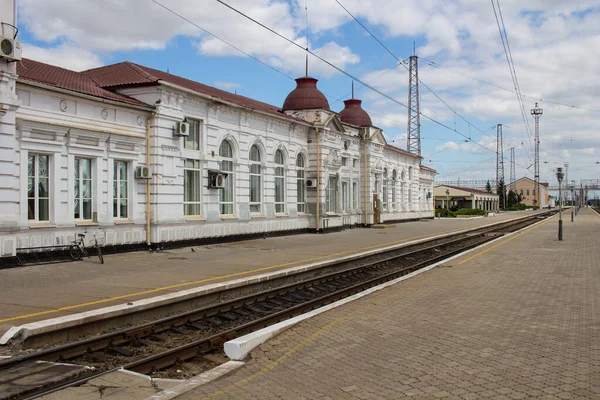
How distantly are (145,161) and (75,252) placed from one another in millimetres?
3983

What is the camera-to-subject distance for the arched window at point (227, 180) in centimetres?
2231

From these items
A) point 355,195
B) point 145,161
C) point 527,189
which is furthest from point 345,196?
point 527,189

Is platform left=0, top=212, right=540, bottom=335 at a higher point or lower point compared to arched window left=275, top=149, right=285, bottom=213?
lower

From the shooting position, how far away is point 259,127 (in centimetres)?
2466

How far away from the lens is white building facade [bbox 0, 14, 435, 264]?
14469mm

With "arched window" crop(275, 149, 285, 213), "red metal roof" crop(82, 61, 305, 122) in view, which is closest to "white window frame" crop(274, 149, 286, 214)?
"arched window" crop(275, 149, 285, 213)

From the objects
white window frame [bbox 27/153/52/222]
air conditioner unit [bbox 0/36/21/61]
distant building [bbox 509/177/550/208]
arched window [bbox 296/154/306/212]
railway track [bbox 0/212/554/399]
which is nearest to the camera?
railway track [bbox 0/212/554/399]

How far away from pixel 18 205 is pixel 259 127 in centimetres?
1217

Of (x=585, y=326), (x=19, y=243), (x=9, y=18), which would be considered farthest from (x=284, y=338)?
(x=9, y=18)

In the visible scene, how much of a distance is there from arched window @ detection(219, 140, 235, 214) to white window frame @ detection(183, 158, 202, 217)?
1.49 m

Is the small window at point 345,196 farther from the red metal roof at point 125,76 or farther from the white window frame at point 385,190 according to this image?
the red metal roof at point 125,76

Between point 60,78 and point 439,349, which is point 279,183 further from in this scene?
point 439,349

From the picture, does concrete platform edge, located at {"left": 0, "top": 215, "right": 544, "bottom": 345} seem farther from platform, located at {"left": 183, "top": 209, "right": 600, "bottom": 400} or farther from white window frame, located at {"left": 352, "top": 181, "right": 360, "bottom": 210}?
white window frame, located at {"left": 352, "top": 181, "right": 360, "bottom": 210}

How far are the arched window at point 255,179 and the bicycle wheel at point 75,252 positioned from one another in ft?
32.7
